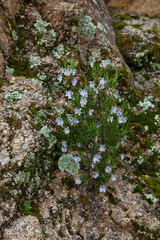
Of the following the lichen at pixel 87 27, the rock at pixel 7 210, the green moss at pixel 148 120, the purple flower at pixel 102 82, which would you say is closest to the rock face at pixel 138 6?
the lichen at pixel 87 27

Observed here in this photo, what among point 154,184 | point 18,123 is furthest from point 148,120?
point 18,123

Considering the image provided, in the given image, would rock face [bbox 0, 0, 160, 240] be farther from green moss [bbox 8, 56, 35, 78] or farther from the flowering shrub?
the flowering shrub

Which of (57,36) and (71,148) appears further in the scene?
(57,36)

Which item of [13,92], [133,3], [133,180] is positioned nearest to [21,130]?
[13,92]

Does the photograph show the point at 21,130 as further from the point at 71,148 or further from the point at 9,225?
the point at 9,225

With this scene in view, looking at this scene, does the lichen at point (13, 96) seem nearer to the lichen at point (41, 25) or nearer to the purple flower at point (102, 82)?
the purple flower at point (102, 82)

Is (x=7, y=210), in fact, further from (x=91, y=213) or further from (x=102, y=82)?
(x=102, y=82)
